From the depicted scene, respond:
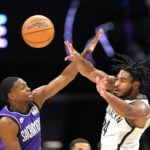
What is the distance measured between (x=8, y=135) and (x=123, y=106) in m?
1.10

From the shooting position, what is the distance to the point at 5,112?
6.27 metres

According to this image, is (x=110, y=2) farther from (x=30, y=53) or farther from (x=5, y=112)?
(x=5, y=112)

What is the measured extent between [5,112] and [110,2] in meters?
3.81

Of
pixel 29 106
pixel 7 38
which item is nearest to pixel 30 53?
pixel 7 38

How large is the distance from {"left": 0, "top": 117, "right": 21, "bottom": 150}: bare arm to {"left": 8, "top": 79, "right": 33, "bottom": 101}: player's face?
258mm

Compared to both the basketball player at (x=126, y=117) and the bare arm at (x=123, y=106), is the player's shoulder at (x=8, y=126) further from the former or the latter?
the bare arm at (x=123, y=106)

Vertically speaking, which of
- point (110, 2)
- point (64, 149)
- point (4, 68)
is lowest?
point (64, 149)

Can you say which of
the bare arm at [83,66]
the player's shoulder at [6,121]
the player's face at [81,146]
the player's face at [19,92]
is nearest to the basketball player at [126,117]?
the bare arm at [83,66]

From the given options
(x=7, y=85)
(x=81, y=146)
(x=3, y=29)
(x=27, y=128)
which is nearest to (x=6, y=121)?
(x=27, y=128)

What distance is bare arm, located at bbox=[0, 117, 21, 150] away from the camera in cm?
609

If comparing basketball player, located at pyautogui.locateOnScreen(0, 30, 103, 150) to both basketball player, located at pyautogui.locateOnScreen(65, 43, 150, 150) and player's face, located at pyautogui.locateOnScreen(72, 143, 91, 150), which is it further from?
player's face, located at pyautogui.locateOnScreen(72, 143, 91, 150)

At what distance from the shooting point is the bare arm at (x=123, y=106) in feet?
18.8

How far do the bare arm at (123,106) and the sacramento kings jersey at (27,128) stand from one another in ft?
2.96

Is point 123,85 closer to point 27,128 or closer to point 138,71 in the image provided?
point 138,71
